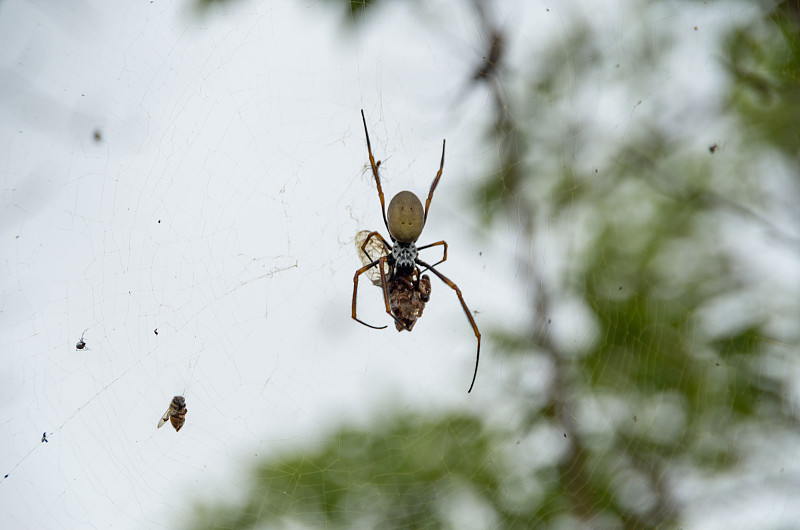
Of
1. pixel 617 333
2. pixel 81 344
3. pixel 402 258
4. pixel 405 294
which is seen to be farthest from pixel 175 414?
pixel 617 333

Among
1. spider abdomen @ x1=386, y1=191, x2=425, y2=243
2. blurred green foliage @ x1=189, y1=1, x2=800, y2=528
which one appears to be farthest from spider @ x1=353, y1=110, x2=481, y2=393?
blurred green foliage @ x1=189, y1=1, x2=800, y2=528

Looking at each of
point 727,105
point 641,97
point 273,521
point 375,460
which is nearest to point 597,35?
point 641,97

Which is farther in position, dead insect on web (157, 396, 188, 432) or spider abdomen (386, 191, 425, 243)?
spider abdomen (386, 191, 425, 243)

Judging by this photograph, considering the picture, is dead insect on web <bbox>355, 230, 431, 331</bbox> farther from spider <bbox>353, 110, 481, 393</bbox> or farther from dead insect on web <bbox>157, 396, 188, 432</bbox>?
dead insect on web <bbox>157, 396, 188, 432</bbox>

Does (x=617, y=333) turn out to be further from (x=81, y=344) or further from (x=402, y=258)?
(x=81, y=344)

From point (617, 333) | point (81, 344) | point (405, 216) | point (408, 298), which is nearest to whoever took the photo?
point (81, 344)

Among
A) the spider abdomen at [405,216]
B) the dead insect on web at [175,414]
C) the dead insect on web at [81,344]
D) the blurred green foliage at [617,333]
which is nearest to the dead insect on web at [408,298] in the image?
the spider abdomen at [405,216]
